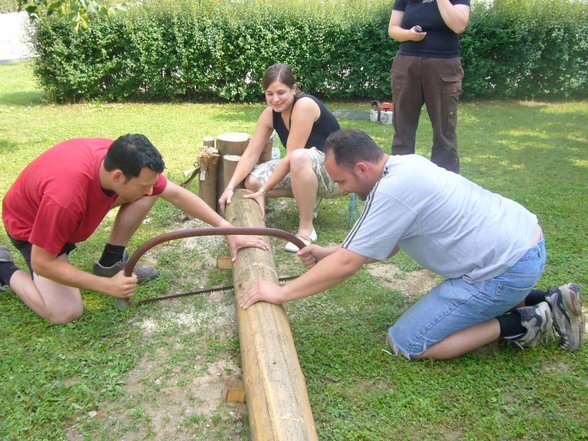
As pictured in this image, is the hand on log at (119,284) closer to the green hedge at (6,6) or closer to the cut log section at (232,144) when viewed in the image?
the cut log section at (232,144)


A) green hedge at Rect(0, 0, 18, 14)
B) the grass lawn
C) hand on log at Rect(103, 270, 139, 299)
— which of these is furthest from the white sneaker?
green hedge at Rect(0, 0, 18, 14)

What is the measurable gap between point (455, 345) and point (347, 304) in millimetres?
842

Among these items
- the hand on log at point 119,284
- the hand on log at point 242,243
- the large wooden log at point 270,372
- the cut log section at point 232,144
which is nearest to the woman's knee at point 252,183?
the cut log section at point 232,144

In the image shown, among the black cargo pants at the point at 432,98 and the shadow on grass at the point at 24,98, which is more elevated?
the black cargo pants at the point at 432,98

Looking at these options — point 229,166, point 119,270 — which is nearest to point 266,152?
point 229,166

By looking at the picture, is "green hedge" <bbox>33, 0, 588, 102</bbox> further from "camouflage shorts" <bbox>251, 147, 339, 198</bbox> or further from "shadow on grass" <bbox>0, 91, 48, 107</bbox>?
"camouflage shorts" <bbox>251, 147, 339, 198</bbox>

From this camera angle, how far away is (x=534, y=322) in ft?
9.67

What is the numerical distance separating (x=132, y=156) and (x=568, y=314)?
2.53 meters

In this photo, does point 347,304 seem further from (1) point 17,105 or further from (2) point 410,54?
(1) point 17,105

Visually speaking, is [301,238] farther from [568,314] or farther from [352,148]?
[568,314]

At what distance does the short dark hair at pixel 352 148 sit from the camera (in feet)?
8.39

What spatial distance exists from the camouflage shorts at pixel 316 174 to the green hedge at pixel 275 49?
19.4ft

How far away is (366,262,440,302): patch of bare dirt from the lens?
3725 millimetres

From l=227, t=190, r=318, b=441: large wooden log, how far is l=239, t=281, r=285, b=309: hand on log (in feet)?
0.09
